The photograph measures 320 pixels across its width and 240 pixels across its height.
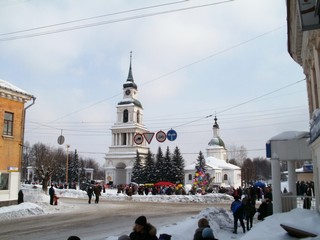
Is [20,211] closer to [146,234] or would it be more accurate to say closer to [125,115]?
[146,234]

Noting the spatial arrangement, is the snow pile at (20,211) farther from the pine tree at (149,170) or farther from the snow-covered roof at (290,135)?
the pine tree at (149,170)

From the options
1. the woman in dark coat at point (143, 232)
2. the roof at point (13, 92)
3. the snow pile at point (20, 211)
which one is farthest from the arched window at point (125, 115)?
the woman in dark coat at point (143, 232)

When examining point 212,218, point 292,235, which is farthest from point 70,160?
point 292,235

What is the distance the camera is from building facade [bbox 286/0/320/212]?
7.68 m

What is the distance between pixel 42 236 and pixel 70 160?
76.7 metres

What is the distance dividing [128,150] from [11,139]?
215 feet

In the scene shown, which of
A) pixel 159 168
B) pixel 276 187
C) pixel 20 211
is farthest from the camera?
pixel 159 168

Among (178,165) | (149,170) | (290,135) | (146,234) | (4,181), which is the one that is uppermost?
(178,165)

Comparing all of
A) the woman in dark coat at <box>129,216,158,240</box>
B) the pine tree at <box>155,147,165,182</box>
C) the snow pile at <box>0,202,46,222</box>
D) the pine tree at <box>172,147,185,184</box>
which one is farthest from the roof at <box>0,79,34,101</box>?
the pine tree at <box>172,147,185,184</box>

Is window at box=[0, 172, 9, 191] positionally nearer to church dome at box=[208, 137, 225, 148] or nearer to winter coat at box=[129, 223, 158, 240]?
winter coat at box=[129, 223, 158, 240]

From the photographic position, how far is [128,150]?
88562 millimetres

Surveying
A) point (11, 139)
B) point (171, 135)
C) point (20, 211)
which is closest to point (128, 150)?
point (171, 135)

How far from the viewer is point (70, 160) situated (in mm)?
87438

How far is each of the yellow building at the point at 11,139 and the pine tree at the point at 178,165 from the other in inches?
2029
